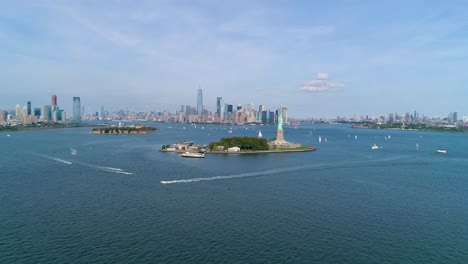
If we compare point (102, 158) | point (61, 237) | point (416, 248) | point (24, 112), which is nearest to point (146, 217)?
point (61, 237)

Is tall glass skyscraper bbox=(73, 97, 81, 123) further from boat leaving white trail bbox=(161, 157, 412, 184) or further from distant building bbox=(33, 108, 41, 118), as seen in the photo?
boat leaving white trail bbox=(161, 157, 412, 184)

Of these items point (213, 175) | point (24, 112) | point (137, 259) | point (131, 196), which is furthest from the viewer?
point (24, 112)

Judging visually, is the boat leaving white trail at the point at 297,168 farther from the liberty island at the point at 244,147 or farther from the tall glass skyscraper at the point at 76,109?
the tall glass skyscraper at the point at 76,109

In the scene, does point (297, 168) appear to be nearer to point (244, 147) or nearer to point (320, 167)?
point (320, 167)

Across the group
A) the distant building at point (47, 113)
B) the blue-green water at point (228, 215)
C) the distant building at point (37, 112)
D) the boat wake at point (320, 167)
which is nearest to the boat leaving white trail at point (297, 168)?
the boat wake at point (320, 167)

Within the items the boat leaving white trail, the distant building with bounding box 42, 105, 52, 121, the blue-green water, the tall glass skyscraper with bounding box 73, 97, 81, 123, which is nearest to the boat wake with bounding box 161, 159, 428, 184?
the boat leaving white trail

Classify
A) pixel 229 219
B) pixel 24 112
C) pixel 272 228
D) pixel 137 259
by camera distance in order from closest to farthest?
pixel 137 259 → pixel 272 228 → pixel 229 219 → pixel 24 112

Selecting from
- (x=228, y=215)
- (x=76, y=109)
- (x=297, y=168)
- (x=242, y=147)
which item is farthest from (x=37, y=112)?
(x=228, y=215)

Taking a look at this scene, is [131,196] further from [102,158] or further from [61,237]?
[102,158]
